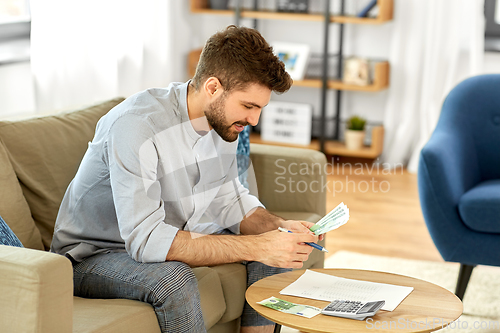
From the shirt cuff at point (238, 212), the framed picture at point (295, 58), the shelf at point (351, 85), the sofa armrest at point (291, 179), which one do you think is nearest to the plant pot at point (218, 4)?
the shelf at point (351, 85)

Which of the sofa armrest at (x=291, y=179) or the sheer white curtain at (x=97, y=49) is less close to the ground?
the sheer white curtain at (x=97, y=49)

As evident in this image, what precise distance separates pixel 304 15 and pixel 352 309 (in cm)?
326

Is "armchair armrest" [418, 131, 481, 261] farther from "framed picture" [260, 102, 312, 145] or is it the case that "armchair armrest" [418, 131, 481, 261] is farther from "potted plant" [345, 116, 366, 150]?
"framed picture" [260, 102, 312, 145]

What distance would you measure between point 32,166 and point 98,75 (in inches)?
59.3

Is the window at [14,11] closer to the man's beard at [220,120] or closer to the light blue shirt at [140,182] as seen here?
the light blue shirt at [140,182]

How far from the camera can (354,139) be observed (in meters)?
4.31

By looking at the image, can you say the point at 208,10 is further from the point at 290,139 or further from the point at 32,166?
the point at 32,166

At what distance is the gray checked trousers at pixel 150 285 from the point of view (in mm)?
1422

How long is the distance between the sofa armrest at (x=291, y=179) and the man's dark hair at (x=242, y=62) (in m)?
0.66

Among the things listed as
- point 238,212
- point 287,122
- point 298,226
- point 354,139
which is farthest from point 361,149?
point 298,226

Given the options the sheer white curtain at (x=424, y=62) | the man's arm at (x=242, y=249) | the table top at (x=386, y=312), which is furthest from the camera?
the sheer white curtain at (x=424, y=62)

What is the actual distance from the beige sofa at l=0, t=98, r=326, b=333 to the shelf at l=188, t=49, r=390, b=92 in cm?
208

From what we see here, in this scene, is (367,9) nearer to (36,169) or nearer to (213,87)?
(213,87)

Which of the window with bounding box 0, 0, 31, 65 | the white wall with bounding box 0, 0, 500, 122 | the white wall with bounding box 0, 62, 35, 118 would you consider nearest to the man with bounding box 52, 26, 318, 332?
the white wall with bounding box 0, 62, 35, 118
